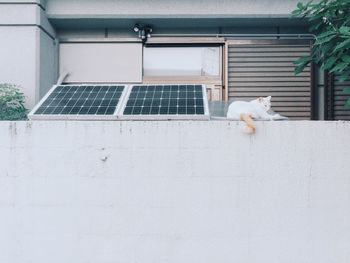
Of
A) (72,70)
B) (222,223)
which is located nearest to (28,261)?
(222,223)

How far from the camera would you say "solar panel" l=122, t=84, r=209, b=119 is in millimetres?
4633

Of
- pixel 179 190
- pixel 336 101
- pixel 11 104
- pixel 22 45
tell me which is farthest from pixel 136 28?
pixel 179 190

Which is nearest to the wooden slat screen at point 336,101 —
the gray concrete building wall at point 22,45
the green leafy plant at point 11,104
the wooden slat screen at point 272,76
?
the wooden slat screen at point 272,76

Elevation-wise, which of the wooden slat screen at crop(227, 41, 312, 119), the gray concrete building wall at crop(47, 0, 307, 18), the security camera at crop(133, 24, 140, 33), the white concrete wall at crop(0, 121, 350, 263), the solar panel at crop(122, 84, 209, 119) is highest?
the gray concrete building wall at crop(47, 0, 307, 18)

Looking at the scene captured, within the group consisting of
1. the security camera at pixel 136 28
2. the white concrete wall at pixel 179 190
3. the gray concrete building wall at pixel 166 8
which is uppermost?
the gray concrete building wall at pixel 166 8

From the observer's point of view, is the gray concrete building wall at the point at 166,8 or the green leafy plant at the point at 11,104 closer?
the green leafy plant at the point at 11,104

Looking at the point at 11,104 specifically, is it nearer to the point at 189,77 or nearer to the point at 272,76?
the point at 189,77

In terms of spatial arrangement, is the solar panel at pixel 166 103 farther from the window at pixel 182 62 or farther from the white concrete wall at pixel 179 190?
the window at pixel 182 62

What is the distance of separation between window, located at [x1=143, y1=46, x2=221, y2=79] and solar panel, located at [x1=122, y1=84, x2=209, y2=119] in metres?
2.80

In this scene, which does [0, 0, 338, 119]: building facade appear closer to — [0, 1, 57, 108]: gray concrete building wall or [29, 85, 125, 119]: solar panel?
[0, 1, 57, 108]: gray concrete building wall

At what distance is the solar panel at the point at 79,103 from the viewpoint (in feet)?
15.5

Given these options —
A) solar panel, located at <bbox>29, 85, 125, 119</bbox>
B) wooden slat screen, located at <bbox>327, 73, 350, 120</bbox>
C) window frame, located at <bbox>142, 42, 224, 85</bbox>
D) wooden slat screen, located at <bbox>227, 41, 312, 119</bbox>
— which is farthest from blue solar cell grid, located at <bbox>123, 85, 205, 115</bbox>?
wooden slat screen, located at <bbox>327, 73, 350, 120</bbox>

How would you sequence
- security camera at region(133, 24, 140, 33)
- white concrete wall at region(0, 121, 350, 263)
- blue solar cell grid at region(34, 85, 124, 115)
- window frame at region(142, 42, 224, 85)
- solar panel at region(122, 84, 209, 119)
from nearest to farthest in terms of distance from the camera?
white concrete wall at region(0, 121, 350, 263)
solar panel at region(122, 84, 209, 119)
blue solar cell grid at region(34, 85, 124, 115)
security camera at region(133, 24, 140, 33)
window frame at region(142, 42, 224, 85)

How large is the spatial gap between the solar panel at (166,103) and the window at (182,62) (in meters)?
2.80
